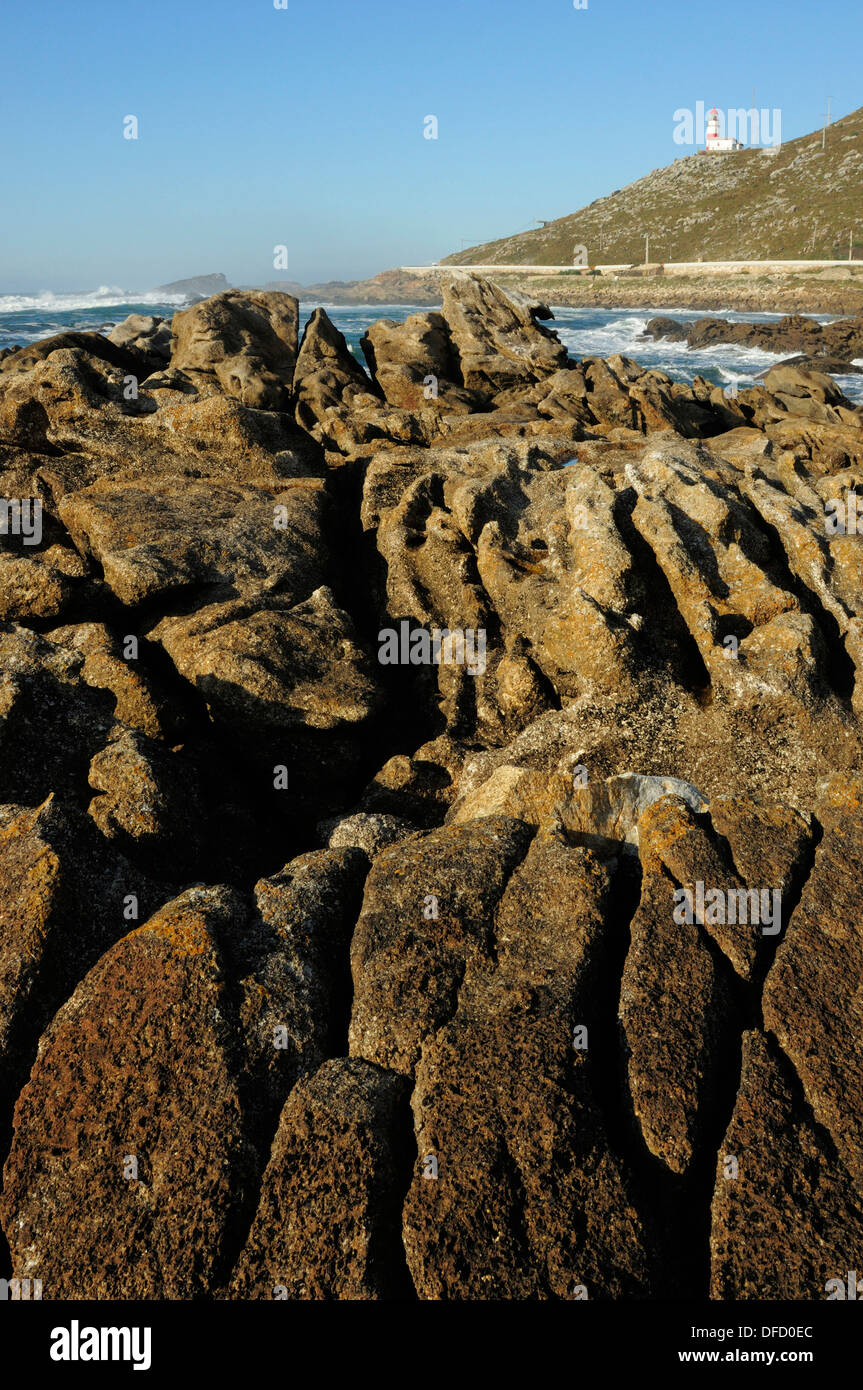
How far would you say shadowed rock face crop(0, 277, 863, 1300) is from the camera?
6414 millimetres

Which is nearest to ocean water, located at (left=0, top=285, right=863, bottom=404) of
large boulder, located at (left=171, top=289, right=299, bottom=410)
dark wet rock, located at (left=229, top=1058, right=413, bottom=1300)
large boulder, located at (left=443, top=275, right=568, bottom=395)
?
large boulder, located at (left=443, top=275, right=568, bottom=395)

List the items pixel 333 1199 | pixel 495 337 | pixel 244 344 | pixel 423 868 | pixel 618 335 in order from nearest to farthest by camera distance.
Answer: pixel 333 1199 → pixel 423 868 → pixel 244 344 → pixel 495 337 → pixel 618 335

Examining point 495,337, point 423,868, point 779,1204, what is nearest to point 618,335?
point 495,337

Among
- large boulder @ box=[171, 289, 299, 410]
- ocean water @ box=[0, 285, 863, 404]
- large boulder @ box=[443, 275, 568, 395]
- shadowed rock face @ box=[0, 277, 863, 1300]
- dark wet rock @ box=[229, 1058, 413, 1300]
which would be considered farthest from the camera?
ocean water @ box=[0, 285, 863, 404]

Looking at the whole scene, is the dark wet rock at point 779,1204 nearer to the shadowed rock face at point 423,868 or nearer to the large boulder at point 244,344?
the shadowed rock face at point 423,868

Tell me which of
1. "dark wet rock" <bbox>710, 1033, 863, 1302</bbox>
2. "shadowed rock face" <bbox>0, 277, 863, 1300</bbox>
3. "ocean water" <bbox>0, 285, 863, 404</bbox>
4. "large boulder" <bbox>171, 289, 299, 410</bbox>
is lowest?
"dark wet rock" <bbox>710, 1033, 863, 1302</bbox>

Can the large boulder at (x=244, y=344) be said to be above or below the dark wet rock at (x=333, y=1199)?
above

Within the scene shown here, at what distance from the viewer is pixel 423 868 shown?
30.6 feet

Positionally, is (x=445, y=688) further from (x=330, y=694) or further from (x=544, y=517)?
(x=544, y=517)

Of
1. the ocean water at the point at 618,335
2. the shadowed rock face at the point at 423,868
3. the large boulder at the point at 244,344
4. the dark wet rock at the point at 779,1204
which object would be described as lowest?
the dark wet rock at the point at 779,1204

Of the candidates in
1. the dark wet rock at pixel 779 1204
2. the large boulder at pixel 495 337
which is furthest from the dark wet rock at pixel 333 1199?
the large boulder at pixel 495 337

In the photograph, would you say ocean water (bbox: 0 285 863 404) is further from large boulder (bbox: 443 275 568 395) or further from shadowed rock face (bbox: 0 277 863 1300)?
shadowed rock face (bbox: 0 277 863 1300)

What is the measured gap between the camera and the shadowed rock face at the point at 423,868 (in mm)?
6414

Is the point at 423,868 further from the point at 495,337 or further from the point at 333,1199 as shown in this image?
the point at 495,337
